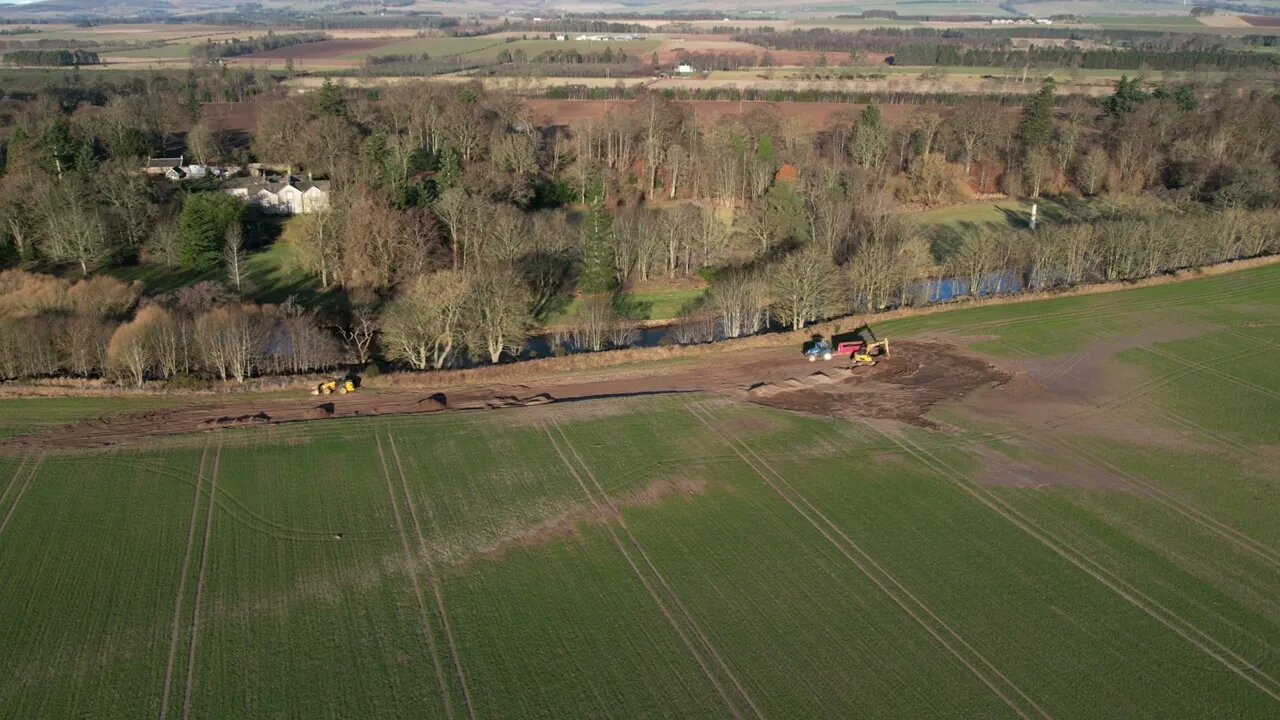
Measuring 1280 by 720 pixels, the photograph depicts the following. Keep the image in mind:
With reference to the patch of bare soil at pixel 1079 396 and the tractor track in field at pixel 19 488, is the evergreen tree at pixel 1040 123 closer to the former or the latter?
the patch of bare soil at pixel 1079 396

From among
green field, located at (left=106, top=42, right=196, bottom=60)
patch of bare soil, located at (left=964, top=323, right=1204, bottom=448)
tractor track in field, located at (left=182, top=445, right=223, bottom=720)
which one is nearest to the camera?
tractor track in field, located at (left=182, top=445, right=223, bottom=720)

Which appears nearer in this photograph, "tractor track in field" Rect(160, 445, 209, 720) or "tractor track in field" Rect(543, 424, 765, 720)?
"tractor track in field" Rect(160, 445, 209, 720)

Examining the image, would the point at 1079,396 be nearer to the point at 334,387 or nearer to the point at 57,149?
the point at 334,387

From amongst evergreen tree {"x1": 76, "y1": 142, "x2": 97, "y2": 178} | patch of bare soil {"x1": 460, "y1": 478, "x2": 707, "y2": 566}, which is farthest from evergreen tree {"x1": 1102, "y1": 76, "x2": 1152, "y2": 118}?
evergreen tree {"x1": 76, "y1": 142, "x2": 97, "y2": 178}

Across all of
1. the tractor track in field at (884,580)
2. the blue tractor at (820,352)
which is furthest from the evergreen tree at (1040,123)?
the tractor track in field at (884,580)

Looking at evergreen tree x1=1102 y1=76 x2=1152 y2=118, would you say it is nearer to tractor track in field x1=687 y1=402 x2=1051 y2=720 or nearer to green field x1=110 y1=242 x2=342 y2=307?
tractor track in field x1=687 y1=402 x2=1051 y2=720

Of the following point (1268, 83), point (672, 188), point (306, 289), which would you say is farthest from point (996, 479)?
point (1268, 83)
